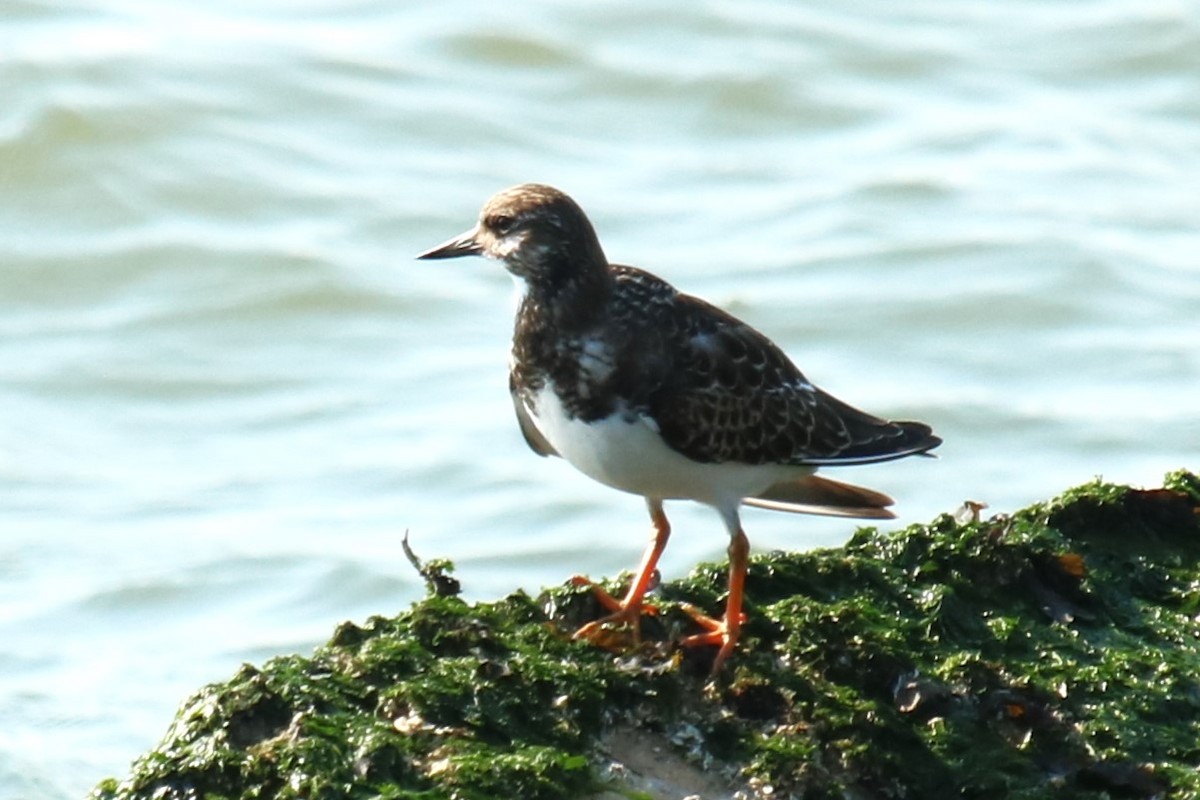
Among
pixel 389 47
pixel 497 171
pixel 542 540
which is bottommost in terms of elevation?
pixel 542 540

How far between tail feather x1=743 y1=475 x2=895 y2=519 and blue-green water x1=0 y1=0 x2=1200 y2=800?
10.0 ft

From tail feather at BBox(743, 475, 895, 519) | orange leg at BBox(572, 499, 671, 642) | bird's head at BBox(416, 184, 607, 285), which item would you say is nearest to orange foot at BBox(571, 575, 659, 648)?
orange leg at BBox(572, 499, 671, 642)

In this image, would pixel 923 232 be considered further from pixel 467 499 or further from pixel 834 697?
pixel 834 697

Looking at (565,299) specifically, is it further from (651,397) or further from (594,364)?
(651,397)

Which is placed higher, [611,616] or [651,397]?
[651,397]

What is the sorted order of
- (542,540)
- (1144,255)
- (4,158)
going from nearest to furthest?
(542,540), (1144,255), (4,158)

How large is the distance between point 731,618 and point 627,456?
479mm

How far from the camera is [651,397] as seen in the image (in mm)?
4742

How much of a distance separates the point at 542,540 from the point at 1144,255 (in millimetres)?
4841

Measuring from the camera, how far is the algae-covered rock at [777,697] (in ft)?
12.7

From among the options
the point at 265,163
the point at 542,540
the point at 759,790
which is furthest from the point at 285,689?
the point at 265,163

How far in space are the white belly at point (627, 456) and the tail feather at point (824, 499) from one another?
32 centimetres

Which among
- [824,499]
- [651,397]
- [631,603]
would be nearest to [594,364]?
[651,397]

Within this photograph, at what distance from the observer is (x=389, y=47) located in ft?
47.3
